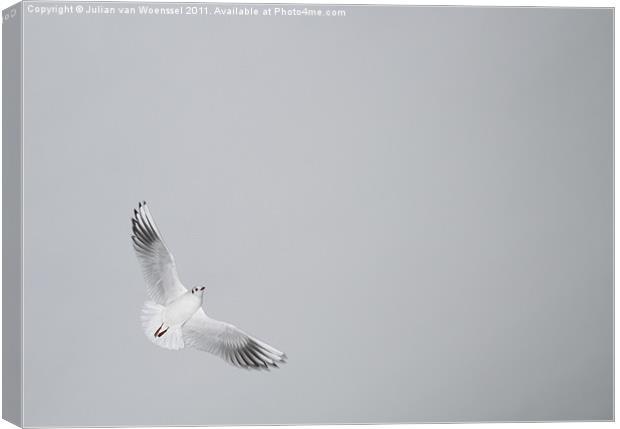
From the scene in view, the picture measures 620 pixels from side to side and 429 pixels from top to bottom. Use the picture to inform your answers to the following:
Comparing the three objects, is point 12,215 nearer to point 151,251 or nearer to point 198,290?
point 151,251

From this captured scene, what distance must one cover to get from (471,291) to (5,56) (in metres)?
2.62

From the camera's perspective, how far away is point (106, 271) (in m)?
6.77

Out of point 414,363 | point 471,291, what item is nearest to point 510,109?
point 471,291

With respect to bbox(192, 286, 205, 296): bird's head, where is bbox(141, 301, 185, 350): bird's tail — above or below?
below

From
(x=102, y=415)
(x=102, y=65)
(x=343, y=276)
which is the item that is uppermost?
(x=102, y=65)

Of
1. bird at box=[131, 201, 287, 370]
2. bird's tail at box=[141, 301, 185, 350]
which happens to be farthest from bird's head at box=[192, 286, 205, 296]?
bird's tail at box=[141, 301, 185, 350]

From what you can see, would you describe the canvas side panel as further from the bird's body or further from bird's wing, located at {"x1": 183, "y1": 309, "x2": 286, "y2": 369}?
bird's wing, located at {"x1": 183, "y1": 309, "x2": 286, "y2": 369}

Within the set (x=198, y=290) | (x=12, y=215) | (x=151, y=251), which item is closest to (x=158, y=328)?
(x=198, y=290)

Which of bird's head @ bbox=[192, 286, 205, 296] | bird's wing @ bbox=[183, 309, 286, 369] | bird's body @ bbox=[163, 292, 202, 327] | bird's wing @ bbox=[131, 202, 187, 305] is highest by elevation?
bird's wing @ bbox=[131, 202, 187, 305]

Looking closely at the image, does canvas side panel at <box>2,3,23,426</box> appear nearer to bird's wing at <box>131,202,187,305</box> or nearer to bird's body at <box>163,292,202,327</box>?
bird's wing at <box>131,202,187,305</box>

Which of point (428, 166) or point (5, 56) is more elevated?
point (5, 56)

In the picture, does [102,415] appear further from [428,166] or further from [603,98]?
[603,98]

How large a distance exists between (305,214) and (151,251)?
2.56 ft

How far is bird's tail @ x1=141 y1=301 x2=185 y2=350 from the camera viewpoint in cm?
680
